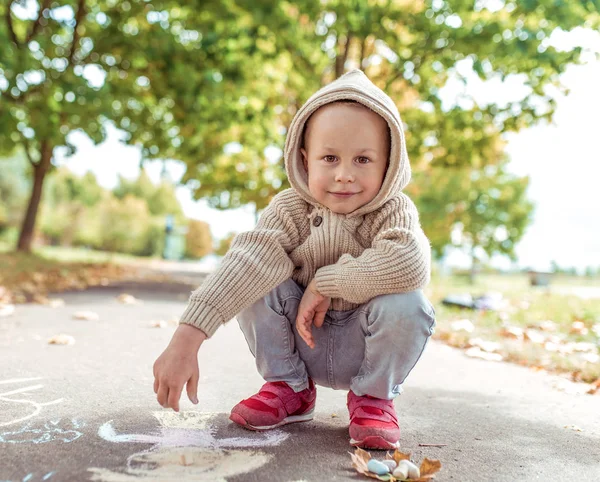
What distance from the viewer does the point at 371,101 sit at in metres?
1.92

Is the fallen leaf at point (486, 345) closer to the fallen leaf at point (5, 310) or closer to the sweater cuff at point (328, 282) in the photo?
the sweater cuff at point (328, 282)

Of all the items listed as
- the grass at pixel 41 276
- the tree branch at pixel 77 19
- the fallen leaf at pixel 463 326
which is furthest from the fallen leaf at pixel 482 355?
the tree branch at pixel 77 19

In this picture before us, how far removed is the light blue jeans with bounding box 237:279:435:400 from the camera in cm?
184

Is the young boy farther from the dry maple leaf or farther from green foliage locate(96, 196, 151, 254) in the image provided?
green foliage locate(96, 196, 151, 254)

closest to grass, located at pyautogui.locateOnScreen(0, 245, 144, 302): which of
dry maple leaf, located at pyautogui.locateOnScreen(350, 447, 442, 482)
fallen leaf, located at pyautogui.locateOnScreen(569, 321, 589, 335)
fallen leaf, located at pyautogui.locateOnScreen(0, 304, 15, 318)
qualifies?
fallen leaf, located at pyautogui.locateOnScreen(0, 304, 15, 318)

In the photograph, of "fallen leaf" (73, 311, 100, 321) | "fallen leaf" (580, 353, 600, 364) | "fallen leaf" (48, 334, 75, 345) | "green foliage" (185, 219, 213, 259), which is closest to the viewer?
"fallen leaf" (48, 334, 75, 345)

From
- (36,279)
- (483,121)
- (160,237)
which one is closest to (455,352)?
(36,279)

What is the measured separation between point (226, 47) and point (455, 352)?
574cm

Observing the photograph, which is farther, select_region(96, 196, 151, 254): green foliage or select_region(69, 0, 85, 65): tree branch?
select_region(96, 196, 151, 254): green foliage

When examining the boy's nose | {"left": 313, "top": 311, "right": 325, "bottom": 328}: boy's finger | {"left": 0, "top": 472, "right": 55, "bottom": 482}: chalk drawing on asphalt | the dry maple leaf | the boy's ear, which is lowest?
{"left": 0, "top": 472, "right": 55, "bottom": 482}: chalk drawing on asphalt

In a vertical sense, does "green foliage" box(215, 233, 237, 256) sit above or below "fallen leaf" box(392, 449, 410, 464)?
above

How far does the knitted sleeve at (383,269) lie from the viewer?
1.81 m

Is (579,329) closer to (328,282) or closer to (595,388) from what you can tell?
(595,388)

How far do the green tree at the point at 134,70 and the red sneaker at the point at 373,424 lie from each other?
6.33 m
